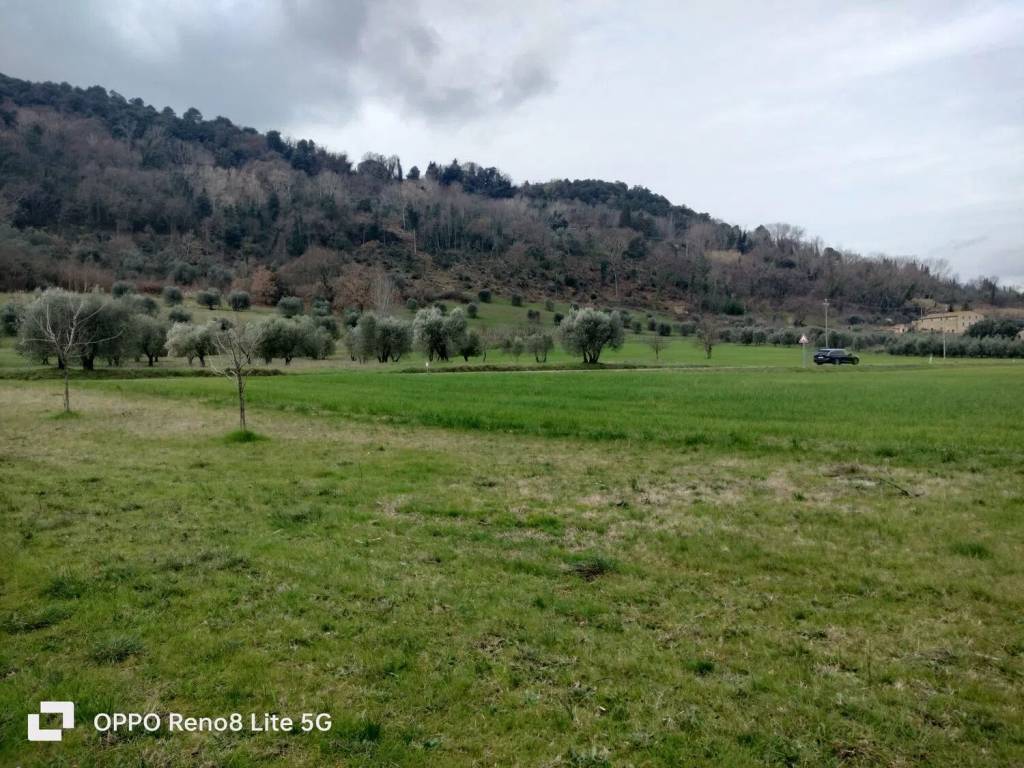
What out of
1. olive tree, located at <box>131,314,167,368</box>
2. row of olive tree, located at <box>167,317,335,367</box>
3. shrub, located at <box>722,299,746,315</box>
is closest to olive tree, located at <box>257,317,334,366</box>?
row of olive tree, located at <box>167,317,335,367</box>

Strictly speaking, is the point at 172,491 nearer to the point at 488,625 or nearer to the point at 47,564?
the point at 47,564

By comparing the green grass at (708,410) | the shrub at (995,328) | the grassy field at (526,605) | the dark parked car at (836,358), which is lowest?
the grassy field at (526,605)

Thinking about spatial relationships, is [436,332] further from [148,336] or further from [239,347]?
[239,347]

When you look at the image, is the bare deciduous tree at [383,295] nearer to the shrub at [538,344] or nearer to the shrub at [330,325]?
the shrub at [330,325]

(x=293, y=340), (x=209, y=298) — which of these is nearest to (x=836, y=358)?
(x=293, y=340)

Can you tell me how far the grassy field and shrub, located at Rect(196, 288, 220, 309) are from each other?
97092 millimetres

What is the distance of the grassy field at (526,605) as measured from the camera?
4637 mm

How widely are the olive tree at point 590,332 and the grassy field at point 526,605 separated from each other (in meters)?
57.4

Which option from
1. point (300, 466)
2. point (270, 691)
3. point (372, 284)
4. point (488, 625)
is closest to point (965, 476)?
point (488, 625)

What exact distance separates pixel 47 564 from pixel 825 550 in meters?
11.6

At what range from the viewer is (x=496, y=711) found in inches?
193

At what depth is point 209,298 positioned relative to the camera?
103000 millimetres

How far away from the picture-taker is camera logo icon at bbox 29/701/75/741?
4.48 m

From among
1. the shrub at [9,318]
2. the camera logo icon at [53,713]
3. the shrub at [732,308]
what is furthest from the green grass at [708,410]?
the shrub at [732,308]
